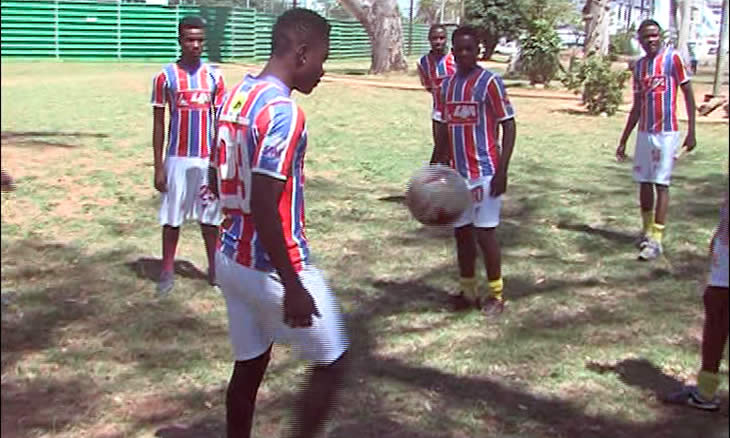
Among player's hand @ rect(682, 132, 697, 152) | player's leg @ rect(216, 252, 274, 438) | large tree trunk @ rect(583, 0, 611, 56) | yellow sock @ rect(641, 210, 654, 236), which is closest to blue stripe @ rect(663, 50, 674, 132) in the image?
player's hand @ rect(682, 132, 697, 152)

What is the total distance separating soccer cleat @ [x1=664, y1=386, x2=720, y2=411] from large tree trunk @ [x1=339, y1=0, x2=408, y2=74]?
24.0 m

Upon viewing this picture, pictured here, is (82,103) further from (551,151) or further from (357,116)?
(551,151)

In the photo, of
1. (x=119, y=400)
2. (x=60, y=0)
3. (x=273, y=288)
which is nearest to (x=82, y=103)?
(x=60, y=0)

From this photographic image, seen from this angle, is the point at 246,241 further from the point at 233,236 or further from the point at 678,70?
the point at 678,70

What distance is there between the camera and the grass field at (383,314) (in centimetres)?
397

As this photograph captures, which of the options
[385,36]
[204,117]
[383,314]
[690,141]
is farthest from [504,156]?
[385,36]

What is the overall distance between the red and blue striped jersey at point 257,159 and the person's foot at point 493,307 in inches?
102

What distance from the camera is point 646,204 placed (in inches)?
273

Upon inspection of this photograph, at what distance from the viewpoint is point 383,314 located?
18.3 feet

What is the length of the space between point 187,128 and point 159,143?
213 millimetres

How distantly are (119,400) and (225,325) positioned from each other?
1120 millimetres

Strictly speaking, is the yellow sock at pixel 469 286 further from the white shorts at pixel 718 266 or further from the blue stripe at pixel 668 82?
the white shorts at pixel 718 266

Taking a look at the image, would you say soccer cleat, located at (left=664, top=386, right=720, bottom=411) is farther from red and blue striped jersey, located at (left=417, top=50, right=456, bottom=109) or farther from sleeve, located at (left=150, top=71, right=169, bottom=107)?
red and blue striped jersey, located at (left=417, top=50, right=456, bottom=109)

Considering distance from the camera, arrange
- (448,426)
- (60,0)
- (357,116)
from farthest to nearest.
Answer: (357,116)
(60,0)
(448,426)
